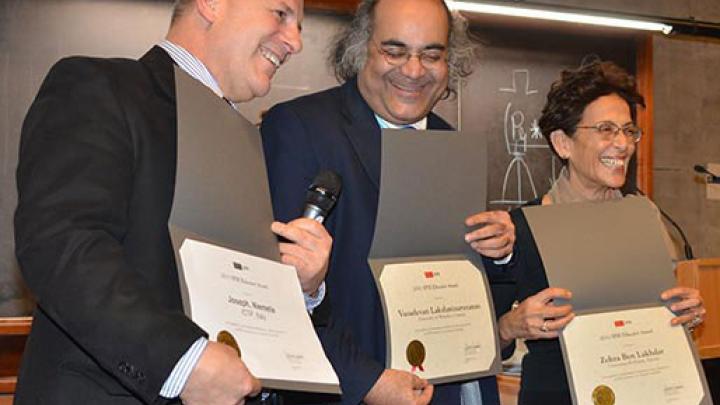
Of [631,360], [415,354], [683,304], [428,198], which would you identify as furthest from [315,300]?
[683,304]

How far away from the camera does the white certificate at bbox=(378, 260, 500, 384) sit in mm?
1908

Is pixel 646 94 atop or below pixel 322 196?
atop

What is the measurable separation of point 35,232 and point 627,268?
153 cm

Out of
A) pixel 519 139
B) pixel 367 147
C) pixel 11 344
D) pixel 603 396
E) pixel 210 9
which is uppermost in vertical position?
pixel 210 9

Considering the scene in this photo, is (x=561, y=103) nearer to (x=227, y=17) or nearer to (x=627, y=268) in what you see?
(x=627, y=268)

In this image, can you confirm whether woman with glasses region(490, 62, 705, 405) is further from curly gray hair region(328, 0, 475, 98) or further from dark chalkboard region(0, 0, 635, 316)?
dark chalkboard region(0, 0, 635, 316)

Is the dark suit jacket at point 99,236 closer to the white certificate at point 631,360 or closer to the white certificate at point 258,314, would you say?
the white certificate at point 258,314

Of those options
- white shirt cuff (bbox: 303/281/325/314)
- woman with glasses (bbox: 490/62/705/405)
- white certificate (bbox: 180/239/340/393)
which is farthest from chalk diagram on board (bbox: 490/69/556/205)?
white certificate (bbox: 180/239/340/393)

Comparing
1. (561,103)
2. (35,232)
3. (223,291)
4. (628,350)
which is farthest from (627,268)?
(35,232)

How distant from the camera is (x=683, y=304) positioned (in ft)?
7.54

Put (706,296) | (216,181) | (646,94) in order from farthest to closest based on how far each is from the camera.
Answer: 1. (646,94)
2. (706,296)
3. (216,181)

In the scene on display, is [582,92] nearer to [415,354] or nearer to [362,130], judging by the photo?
[362,130]

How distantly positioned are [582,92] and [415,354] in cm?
109

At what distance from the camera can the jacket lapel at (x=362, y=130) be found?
2066 mm
